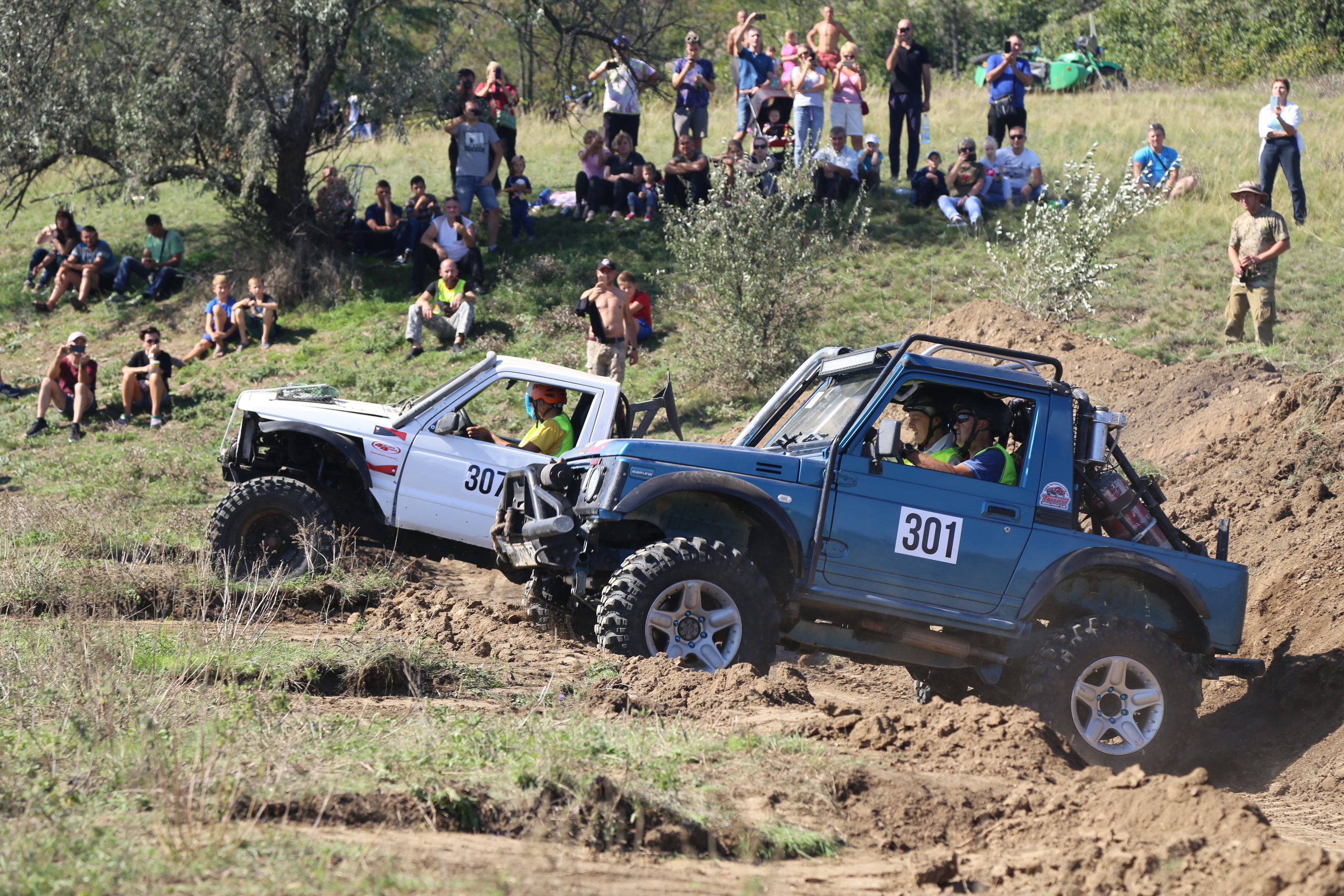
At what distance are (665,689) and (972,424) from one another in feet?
8.66

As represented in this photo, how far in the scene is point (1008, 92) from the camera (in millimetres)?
19734

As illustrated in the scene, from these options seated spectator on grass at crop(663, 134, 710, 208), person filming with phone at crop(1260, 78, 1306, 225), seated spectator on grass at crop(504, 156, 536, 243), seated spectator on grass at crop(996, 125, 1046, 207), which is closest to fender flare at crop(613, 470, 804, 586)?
seated spectator on grass at crop(663, 134, 710, 208)

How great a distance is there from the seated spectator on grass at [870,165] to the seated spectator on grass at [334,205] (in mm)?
8443

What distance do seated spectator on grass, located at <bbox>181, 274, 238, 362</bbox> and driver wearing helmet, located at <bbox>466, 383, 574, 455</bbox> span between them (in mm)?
9581

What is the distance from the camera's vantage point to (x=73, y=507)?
432 inches

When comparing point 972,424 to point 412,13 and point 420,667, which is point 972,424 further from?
point 412,13

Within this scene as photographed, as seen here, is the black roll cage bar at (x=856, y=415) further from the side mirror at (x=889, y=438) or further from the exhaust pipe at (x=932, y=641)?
the exhaust pipe at (x=932, y=641)

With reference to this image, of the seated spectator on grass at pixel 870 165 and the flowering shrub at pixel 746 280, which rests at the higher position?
the seated spectator on grass at pixel 870 165

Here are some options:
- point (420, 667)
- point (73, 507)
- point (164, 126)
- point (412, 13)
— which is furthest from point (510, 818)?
point (412, 13)

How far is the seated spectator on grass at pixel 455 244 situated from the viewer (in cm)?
1755

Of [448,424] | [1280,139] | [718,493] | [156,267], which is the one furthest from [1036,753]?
[156,267]

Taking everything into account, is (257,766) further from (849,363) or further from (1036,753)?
(849,363)

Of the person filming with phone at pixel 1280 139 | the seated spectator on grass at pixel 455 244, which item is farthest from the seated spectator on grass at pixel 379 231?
the person filming with phone at pixel 1280 139

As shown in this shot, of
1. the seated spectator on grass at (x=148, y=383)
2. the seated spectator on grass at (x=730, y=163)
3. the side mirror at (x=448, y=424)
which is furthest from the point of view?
the seated spectator on grass at (x=730, y=163)
